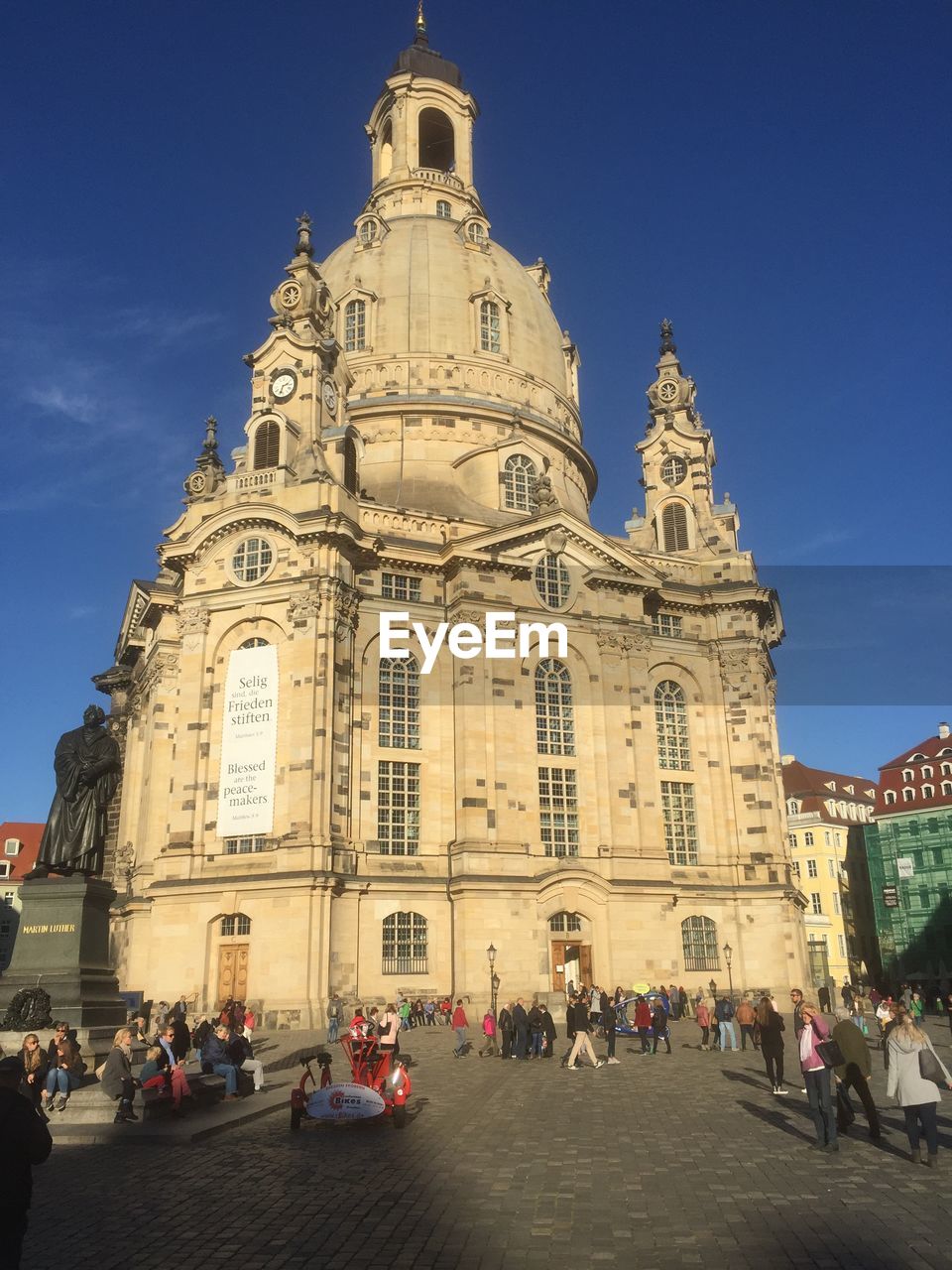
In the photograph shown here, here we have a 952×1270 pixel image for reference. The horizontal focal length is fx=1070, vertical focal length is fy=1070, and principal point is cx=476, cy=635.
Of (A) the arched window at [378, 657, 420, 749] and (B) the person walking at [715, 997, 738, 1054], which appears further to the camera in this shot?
(A) the arched window at [378, 657, 420, 749]

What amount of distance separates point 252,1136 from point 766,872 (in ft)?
122

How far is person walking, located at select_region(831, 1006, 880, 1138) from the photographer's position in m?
15.9

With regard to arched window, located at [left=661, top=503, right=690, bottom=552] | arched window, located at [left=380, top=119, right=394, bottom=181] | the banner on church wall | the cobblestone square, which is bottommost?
the cobblestone square

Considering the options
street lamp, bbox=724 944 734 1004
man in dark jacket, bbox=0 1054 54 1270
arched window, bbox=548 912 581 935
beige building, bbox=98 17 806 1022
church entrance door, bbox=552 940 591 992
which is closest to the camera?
man in dark jacket, bbox=0 1054 54 1270

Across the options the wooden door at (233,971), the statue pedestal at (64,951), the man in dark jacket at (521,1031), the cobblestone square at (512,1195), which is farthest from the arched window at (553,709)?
the cobblestone square at (512,1195)

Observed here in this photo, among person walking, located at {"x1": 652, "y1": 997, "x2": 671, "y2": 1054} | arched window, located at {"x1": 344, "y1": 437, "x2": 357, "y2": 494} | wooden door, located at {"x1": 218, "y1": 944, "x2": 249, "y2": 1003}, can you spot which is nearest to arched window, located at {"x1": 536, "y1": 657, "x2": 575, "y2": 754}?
arched window, located at {"x1": 344, "y1": 437, "x2": 357, "y2": 494}

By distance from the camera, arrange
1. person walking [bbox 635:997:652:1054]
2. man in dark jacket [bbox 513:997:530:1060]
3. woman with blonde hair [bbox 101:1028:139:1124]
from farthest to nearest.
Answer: person walking [bbox 635:997:652:1054] → man in dark jacket [bbox 513:997:530:1060] → woman with blonde hair [bbox 101:1028:139:1124]

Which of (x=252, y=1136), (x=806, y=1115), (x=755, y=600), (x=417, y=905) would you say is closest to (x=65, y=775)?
(x=252, y=1136)

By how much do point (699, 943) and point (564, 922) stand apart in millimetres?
7934

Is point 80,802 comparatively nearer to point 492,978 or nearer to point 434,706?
point 492,978

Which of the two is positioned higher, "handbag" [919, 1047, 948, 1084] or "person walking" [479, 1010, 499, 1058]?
"handbag" [919, 1047, 948, 1084]

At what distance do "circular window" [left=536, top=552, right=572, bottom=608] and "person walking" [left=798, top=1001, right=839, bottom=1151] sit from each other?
35.2m

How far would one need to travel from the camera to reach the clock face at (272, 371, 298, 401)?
5069 centimetres

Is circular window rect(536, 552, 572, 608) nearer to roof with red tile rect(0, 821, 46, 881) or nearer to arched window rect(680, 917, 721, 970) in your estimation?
arched window rect(680, 917, 721, 970)
